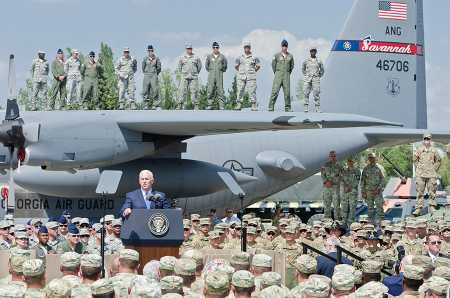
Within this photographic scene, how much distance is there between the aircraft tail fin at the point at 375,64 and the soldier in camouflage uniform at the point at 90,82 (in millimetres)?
6764

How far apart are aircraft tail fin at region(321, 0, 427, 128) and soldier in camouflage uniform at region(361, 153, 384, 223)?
13.7 ft

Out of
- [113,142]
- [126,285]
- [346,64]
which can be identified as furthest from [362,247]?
[346,64]

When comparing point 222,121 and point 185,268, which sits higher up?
point 222,121

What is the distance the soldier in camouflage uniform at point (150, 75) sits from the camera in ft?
70.1

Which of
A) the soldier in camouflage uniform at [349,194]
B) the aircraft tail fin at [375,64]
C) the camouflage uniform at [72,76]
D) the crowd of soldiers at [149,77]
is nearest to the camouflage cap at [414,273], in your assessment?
the soldier in camouflage uniform at [349,194]

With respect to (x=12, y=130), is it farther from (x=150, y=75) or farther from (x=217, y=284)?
(x=217, y=284)

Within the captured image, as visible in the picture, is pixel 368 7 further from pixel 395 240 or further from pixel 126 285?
pixel 126 285

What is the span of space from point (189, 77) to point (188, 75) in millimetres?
54

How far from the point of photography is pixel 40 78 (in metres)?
21.5

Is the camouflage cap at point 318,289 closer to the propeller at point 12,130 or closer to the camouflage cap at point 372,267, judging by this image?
the camouflage cap at point 372,267

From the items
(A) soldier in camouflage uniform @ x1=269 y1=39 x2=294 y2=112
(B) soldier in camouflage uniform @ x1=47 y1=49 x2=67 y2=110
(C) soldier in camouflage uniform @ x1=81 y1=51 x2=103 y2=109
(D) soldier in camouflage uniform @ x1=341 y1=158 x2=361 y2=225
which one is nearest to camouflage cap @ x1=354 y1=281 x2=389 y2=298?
(D) soldier in camouflage uniform @ x1=341 y1=158 x2=361 y2=225

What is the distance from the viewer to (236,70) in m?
22.0

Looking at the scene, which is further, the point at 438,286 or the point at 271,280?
the point at 271,280

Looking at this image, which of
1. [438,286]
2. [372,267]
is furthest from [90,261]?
[438,286]
